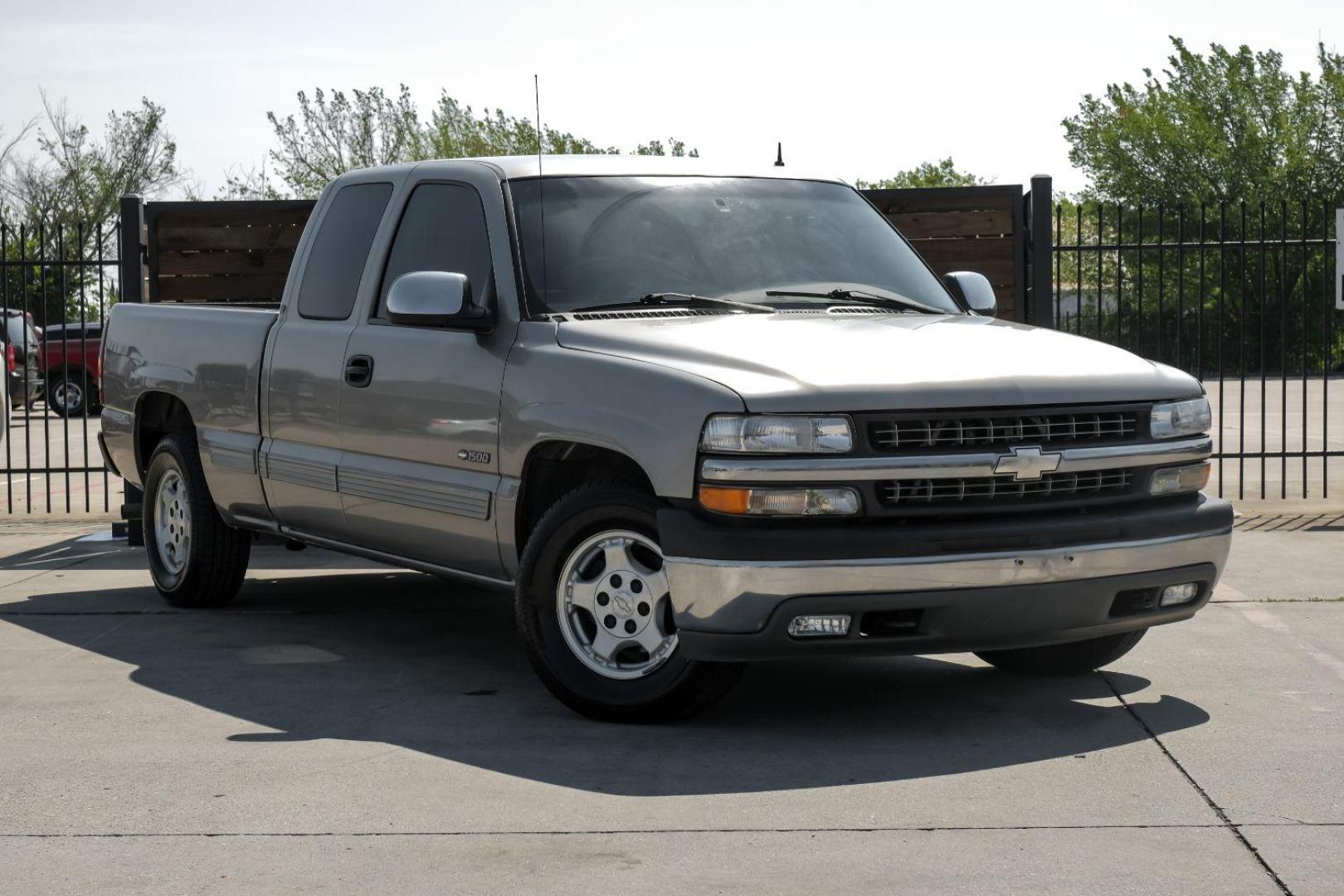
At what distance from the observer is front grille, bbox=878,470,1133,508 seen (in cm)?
555

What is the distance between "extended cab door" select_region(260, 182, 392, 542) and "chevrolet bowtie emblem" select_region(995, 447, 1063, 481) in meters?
2.83

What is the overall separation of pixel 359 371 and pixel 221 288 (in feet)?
16.8

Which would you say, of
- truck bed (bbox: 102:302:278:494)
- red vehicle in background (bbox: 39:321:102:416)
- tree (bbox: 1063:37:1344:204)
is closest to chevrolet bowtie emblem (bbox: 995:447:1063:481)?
truck bed (bbox: 102:302:278:494)

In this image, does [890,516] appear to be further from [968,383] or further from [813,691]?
[813,691]

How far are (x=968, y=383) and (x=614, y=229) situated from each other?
1671 millimetres

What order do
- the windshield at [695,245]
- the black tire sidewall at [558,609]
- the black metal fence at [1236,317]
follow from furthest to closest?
1. the black metal fence at [1236,317]
2. the windshield at [695,245]
3. the black tire sidewall at [558,609]

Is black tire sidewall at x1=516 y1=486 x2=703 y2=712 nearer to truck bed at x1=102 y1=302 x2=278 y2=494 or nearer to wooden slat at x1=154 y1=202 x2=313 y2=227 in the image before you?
truck bed at x1=102 y1=302 x2=278 y2=494

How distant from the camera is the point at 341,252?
7625 millimetres

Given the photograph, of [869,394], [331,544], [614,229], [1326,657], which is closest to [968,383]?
[869,394]

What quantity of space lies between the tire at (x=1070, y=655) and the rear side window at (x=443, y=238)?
7.73 feet

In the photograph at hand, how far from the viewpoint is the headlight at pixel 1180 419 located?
603cm

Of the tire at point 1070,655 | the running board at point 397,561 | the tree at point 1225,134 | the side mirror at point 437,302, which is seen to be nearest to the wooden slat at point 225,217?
the running board at point 397,561

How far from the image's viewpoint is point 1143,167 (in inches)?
2096

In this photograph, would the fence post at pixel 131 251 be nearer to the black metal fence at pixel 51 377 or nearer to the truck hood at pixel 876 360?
the black metal fence at pixel 51 377
